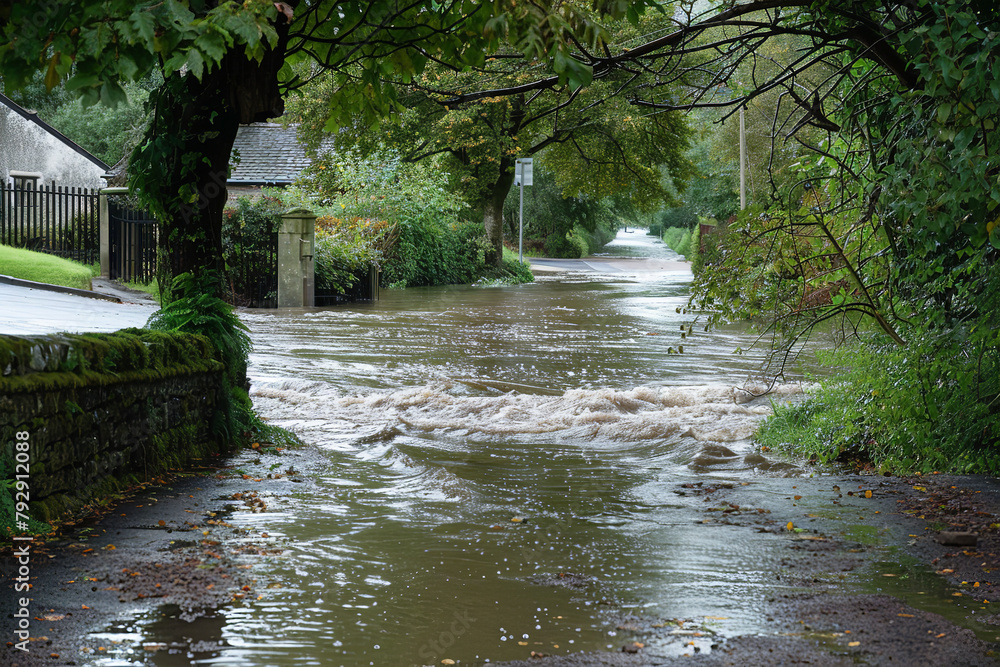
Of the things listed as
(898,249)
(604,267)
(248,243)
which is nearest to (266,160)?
(248,243)

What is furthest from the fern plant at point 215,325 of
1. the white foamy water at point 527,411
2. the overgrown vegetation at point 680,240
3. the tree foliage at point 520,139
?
the overgrown vegetation at point 680,240

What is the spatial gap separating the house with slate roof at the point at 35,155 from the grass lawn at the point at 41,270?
17.4 meters

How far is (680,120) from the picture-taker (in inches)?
1289

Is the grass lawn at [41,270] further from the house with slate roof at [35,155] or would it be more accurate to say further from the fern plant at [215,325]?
the house with slate roof at [35,155]

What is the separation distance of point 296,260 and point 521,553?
18.1 m

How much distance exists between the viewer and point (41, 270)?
647 inches

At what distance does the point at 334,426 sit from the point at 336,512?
3557 millimetres

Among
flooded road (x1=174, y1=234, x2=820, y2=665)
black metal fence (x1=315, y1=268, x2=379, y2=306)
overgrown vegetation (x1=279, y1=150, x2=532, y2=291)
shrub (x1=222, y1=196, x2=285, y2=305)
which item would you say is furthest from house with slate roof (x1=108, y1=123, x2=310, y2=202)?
flooded road (x1=174, y1=234, x2=820, y2=665)

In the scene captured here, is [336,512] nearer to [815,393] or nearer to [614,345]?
[815,393]

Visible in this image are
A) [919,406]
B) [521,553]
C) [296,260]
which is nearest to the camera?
[521,553]

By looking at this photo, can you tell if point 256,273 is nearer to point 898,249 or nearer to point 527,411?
point 527,411

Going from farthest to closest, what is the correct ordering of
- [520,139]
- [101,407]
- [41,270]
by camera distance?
1. [520,139]
2. [41,270]
3. [101,407]

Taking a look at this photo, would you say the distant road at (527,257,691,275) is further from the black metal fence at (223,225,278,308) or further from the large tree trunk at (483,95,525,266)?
the black metal fence at (223,225,278,308)

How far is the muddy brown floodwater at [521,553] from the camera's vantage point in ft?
13.6
